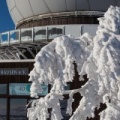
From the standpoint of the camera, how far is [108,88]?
287 inches

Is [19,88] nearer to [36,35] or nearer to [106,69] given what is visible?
[36,35]

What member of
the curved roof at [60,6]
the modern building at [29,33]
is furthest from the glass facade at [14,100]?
the curved roof at [60,6]

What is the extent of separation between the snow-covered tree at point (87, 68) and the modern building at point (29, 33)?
12.6 meters

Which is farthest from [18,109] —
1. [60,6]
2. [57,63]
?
[57,63]

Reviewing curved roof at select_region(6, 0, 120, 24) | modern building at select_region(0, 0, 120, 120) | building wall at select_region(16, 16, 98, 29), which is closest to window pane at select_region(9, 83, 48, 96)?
modern building at select_region(0, 0, 120, 120)

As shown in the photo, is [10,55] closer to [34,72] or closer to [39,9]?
[39,9]

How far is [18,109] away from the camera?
22.5m

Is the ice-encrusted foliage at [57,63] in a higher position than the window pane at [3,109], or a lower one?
lower

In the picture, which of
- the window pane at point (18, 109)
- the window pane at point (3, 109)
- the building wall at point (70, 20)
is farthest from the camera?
the building wall at point (70, 20)

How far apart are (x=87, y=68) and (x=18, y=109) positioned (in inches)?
593

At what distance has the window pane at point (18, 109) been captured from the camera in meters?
22.3

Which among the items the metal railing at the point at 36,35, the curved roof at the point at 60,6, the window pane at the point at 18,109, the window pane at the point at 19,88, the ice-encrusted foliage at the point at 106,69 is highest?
the curved roof at the point at 60,6

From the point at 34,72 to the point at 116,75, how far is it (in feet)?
4.69

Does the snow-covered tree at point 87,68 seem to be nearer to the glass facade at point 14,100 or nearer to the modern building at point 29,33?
the modern building at point 29,33
